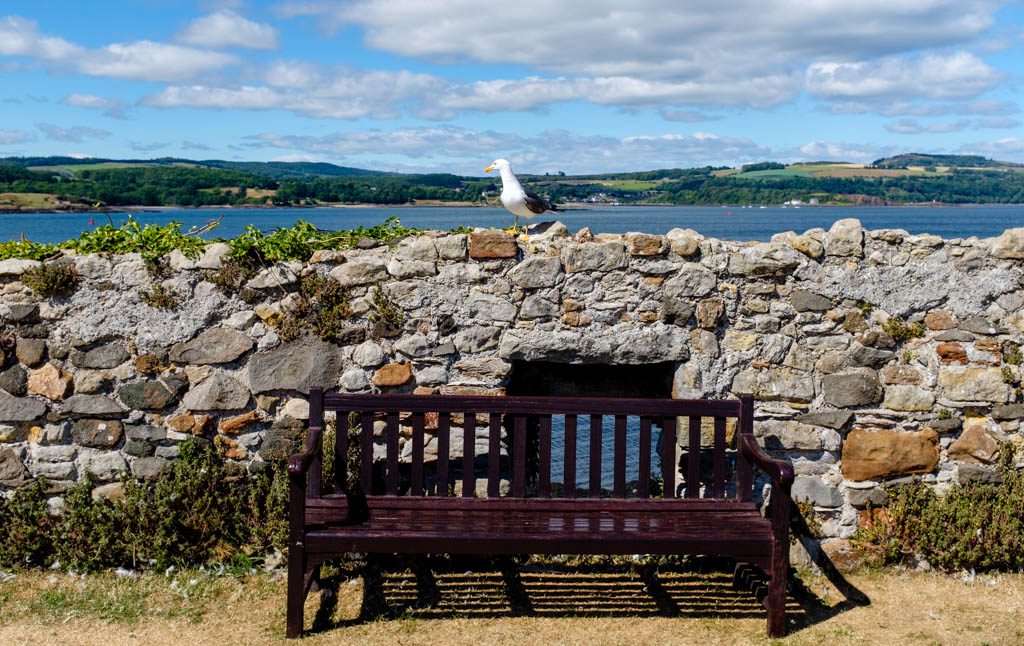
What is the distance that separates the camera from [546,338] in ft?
15.9

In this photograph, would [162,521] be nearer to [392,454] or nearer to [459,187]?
[392,454]

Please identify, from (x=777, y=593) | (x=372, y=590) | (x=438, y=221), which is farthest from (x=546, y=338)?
(x=438, y=221)

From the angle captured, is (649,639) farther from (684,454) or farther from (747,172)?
(747,172)

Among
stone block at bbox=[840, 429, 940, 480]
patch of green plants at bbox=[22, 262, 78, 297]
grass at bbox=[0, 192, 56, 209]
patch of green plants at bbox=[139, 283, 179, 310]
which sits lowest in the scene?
stone block at bbox=[840, 429, 940, 480]

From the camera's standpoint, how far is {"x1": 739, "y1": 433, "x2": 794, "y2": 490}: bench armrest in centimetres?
397

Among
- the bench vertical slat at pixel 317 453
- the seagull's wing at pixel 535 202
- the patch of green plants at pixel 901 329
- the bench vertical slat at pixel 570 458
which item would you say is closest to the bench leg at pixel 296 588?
the bench vertical slat at pixel 317 453

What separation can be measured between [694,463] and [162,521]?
113 inches

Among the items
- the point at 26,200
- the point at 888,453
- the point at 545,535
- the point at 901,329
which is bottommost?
the point at 545,535

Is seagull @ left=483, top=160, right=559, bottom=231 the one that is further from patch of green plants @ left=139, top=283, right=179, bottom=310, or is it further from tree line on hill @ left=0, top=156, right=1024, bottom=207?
tree line on hill @ left=0, top=156, right=1024, bottom=207

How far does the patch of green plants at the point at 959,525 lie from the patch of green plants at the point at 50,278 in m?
4.64

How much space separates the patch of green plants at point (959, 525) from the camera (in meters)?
4.81

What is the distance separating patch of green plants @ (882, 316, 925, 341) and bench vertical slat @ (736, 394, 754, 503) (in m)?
1.02

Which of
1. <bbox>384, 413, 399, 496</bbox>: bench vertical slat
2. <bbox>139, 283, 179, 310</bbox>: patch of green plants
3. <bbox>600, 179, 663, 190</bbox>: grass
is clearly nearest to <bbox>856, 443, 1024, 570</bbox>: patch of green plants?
<bbox>384, 413, 399, 496</bbox>: bench vertical slat

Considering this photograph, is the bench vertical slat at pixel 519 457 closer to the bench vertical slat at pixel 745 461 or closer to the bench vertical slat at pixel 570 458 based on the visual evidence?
the bench vertical slat at pixel 570 458
